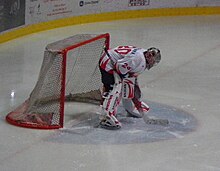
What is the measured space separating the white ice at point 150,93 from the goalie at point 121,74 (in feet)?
1.47

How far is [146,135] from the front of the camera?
19.5 feet

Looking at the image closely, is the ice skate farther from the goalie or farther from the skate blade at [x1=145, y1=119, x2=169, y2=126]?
the skate blade at [x1=145, y1=119, x2=169, y2=126]

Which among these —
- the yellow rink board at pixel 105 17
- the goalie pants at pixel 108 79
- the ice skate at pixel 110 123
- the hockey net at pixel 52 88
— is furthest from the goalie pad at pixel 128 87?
the yellow rink board at pixel 105 17

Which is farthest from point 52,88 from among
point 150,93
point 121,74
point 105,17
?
point 105,17

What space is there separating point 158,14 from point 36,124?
20.6 ft

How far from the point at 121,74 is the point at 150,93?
1.51 metres

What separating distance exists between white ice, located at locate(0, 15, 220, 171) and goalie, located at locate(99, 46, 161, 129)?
0.45 meters

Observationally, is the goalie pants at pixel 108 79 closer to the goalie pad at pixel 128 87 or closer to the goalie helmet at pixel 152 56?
the goalie pad at pixel 128 87

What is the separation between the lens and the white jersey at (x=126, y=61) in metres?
5.86

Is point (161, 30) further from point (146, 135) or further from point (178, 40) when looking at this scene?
point (146, 135)

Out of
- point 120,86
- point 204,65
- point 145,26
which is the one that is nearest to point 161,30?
point 145,26

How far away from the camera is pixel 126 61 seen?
231 inches

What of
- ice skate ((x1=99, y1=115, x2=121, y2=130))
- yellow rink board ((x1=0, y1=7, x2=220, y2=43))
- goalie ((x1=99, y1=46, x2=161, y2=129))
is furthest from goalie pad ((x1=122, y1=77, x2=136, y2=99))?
yellow rink board ((x1=0, y1=7, x2=220, y2=43))

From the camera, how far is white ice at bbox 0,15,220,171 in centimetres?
532
